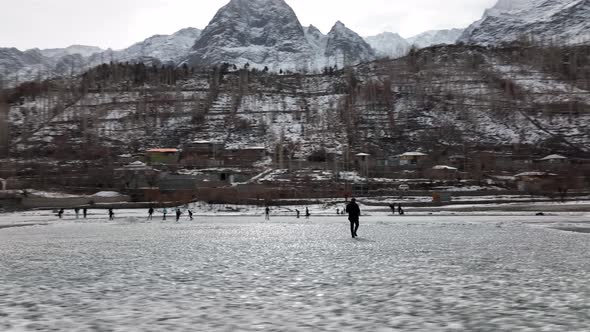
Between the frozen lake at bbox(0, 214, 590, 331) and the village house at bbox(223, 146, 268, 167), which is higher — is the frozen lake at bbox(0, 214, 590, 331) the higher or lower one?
the lower one

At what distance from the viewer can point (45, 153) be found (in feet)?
334

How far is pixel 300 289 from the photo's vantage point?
10.1 m

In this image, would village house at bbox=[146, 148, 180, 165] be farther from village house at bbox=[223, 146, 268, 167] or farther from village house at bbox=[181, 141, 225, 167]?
village house at bbox=[223, 146, 268, 167]

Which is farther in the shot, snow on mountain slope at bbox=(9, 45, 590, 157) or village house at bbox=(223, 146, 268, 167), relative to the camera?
snow on mountain slope at bbox=(9, 45, 590, 157)

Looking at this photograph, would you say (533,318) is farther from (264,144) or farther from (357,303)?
(264,144)

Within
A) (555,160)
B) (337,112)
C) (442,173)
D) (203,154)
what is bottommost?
(442,173)

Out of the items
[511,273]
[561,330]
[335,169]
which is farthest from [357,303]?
[335,169]

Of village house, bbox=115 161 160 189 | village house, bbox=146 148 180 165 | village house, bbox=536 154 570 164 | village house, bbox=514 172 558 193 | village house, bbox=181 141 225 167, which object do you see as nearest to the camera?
village house, bbox=514 172 558 193

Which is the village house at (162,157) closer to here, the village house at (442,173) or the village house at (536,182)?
the village house at (442,173)

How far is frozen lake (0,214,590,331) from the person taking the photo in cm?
744

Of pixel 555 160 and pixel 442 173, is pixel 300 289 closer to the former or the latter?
pixel 442 173

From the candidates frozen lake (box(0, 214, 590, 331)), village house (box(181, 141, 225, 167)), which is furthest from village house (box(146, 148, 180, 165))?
frozen lake (box(0, 214, 590, 331))

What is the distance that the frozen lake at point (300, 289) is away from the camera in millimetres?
7438

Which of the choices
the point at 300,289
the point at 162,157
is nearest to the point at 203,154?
the point at 162,157
